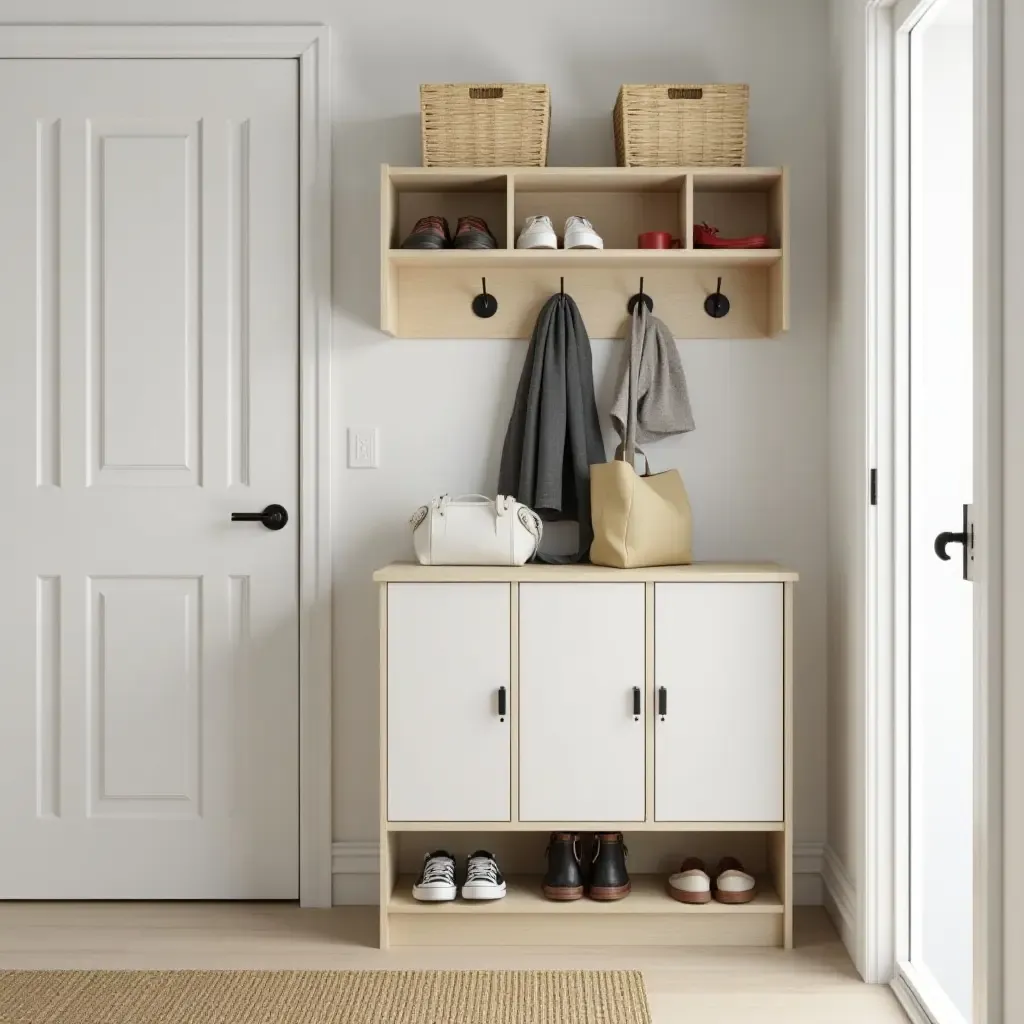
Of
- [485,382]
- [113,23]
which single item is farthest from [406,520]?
[113,23]

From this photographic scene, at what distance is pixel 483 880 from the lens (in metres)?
2.45

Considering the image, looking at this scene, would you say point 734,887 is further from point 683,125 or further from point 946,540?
point 683,125

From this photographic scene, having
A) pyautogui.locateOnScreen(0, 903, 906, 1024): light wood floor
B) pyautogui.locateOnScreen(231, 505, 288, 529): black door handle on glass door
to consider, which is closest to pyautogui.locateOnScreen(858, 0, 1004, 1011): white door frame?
pyautogui.locateOnScreen(0, 903, 906, 1024): light wood floor

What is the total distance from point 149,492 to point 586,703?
1.19 m

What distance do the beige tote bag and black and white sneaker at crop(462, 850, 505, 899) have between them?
2.41 feet

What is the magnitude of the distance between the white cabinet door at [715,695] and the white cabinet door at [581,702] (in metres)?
0.06

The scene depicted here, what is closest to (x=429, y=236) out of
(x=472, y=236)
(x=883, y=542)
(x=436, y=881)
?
(x=472, y=236)

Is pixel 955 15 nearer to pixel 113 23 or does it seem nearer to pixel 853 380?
pixel 853 380

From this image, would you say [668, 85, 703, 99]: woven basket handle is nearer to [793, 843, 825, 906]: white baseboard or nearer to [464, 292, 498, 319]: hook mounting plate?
[464, 292, 498, 319]: hook mounting plate

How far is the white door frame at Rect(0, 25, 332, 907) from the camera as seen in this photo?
2.67 meters

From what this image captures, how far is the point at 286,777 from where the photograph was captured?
8.91 ft

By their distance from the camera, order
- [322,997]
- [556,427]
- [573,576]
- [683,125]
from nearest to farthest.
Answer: [322,997], [573,576], [683,125], [556,427]

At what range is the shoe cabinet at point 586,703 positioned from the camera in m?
2.39

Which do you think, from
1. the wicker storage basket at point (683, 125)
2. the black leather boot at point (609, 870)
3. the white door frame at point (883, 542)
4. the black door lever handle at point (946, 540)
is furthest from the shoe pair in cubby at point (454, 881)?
the wicker storage basket at point (683, 125)
